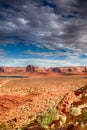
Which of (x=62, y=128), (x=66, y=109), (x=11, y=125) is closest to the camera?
(x=62, y=128)

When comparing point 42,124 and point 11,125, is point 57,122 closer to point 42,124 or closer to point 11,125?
point 42,124

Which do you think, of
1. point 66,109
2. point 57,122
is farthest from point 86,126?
point 66,109

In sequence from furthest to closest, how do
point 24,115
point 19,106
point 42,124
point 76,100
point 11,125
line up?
point 19,106 → point 24,115 → point 11,125 → point 76,100 → point 42,124

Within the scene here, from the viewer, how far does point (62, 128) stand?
12977mm

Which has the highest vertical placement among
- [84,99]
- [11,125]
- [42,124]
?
[84,99]

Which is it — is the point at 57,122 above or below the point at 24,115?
above

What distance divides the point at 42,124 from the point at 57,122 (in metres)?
1.07

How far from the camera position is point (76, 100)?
18.3m

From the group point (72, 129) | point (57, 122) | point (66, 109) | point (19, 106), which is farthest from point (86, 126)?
point (19, 106)

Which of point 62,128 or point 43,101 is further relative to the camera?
point 43,101

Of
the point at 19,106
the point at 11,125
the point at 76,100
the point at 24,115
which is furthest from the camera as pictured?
the point at 19,106

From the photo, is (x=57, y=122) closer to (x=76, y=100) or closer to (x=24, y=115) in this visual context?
(x=76, y=100)

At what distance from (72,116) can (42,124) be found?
218 centimetres

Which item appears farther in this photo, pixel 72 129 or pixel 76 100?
pixel 76 100
